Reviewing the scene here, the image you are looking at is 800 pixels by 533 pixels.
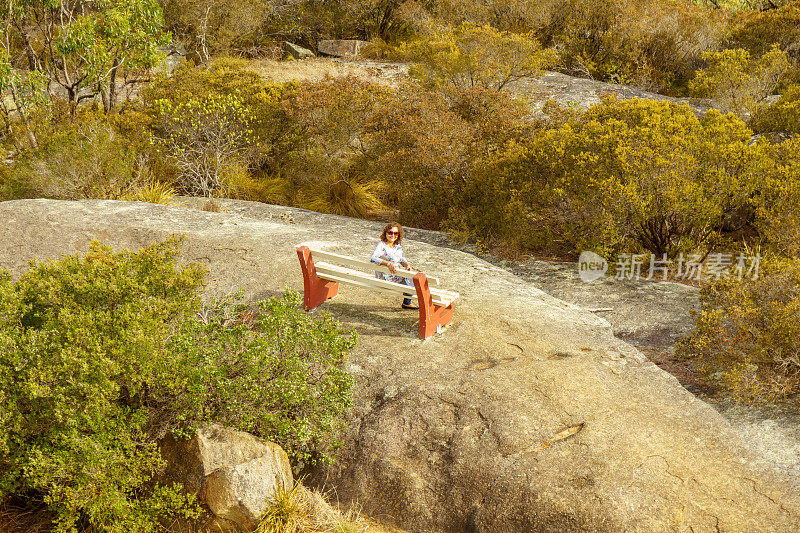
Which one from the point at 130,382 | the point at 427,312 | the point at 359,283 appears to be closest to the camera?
the point at 130,382

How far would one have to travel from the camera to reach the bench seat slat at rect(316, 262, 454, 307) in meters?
6.62

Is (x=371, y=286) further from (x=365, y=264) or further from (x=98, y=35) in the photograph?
(x=98, y=35)

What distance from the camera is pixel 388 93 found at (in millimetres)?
15242

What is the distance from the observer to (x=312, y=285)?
7.36 m

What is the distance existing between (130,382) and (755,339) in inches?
235

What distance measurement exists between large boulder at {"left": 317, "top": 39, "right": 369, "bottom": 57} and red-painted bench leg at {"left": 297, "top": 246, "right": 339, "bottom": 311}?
19.1 m

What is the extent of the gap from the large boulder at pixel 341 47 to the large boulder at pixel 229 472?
21.6 meters

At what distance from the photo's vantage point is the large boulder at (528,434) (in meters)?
4.84

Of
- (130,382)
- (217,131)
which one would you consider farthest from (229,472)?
(217,131)

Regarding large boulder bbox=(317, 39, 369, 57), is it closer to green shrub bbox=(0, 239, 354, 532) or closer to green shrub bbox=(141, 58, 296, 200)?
green shrub bbox=(141, 58, 296, 200)

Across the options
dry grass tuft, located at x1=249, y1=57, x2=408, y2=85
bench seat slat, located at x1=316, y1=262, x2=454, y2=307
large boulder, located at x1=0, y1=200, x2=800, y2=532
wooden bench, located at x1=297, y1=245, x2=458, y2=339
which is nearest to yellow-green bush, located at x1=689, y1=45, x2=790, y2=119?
dry grass tuft, located at x1=249, y1=57, x2=408, y2=85

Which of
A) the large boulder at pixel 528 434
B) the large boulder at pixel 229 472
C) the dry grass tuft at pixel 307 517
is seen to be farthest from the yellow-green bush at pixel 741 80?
the large boulder at pixel 229 472

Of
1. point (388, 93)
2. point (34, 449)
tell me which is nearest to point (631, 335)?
point (34, 449)

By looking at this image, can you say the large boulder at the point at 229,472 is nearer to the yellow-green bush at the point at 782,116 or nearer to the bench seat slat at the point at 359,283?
the bench seat slat at the point at 359,283
